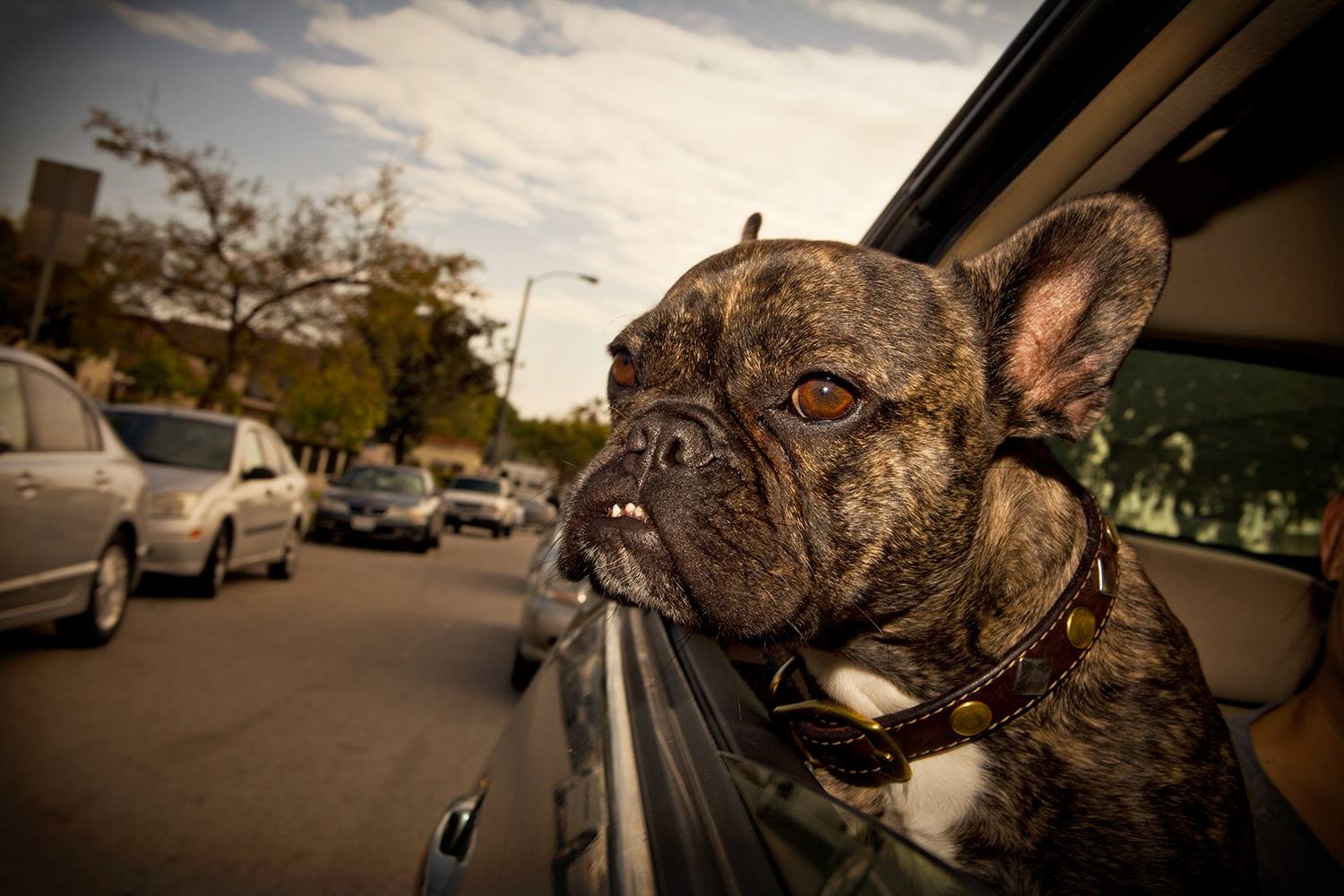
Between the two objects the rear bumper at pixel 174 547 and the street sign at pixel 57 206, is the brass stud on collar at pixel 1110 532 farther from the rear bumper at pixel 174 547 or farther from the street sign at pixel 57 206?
the street sign at pixel 57 206

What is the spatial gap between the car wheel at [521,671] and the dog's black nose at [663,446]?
239 inches

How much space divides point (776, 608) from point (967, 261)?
1124 millimetres

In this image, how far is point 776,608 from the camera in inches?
79.6

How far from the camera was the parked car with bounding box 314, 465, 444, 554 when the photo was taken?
18.4m

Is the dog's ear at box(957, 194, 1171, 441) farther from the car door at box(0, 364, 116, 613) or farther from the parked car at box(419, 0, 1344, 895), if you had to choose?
the car door at box(0, 364, 116, 613)

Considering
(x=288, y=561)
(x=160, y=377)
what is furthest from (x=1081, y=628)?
(x=160, y=377)

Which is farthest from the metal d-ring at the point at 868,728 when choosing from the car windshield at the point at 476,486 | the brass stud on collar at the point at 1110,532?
the car windshield at the point at 476,486

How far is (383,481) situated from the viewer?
19828 millimetres

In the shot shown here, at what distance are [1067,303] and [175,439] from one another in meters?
10.2

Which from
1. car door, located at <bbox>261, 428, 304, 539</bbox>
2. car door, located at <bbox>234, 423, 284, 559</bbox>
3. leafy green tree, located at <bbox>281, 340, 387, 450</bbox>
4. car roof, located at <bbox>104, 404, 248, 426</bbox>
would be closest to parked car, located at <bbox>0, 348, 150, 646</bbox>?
car door, located at <bbox>234, 423, 284, 559</bbox>

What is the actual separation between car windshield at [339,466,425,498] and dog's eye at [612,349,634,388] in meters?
17.3

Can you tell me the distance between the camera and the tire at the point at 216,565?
9727 millimetres

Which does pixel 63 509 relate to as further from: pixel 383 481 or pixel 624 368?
pixel 383 481

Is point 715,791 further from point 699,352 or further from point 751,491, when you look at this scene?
point 699,352
